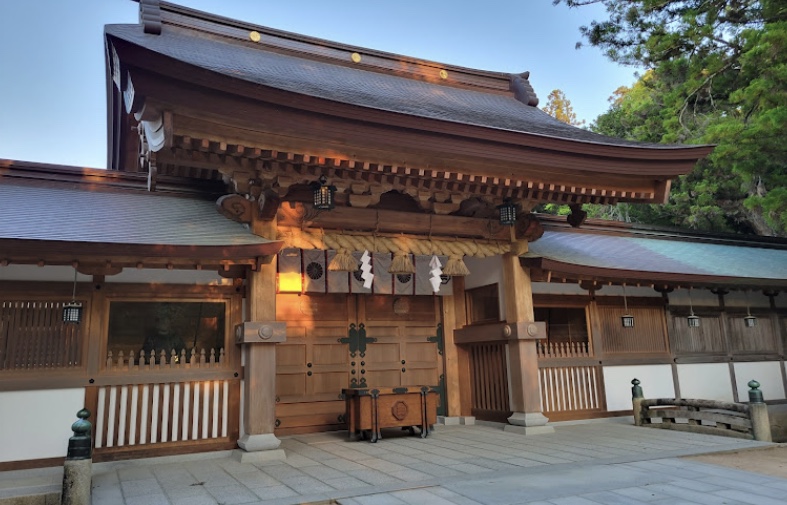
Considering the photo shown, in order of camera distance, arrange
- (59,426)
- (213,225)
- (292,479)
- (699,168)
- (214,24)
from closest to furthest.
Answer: (292,479) < (59,426) < (213,225) < (214,24) < (699,168)

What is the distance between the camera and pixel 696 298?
10273 millimetres

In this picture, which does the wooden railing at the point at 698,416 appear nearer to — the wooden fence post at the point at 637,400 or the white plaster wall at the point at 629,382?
the wooden fence post at the point at 637,400

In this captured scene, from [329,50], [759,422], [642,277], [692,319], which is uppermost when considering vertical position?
[329,50]

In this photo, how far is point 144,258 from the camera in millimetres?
6004

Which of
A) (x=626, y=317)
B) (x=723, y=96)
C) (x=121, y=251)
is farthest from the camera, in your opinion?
(x=723, y=96)

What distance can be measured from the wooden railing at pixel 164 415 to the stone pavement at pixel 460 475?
0.23 meters

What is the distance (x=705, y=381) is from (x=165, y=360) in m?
9.33

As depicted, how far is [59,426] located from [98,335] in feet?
3.46

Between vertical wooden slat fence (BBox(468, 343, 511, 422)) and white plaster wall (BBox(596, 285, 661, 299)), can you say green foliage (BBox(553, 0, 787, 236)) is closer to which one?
white plaster wall (BBox(596, 285, 661, 299))

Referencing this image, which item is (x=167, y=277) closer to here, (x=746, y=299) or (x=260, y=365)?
(x=260, y=365)

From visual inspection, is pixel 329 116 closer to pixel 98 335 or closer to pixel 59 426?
pixel 98 335

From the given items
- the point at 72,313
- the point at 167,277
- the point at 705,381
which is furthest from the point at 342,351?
the point at 705,381

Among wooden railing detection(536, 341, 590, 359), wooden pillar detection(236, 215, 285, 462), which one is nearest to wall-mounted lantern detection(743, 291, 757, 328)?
wooden railing detection(536, 341, 590, 359)

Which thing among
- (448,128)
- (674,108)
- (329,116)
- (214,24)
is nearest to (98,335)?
(329,116)
